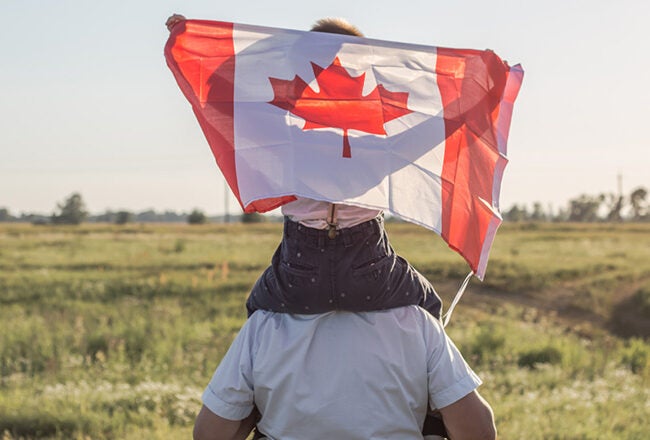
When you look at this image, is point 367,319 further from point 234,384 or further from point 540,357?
point 540,357

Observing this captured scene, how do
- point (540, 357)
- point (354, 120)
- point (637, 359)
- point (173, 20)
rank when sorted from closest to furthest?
point (354, 120) → point (173, 20) → point (540, 357) → point (637, 359)

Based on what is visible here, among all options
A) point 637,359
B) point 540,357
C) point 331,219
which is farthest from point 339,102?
point 637,359

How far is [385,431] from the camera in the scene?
7.65 ft

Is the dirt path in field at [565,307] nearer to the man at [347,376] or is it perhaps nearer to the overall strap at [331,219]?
the man at [347,376]

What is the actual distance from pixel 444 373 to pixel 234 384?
60cm

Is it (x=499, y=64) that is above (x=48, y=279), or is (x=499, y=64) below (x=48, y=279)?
above

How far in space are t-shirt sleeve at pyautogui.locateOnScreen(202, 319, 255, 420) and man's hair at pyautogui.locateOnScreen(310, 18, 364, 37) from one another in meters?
0.96

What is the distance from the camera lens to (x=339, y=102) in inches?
97.8

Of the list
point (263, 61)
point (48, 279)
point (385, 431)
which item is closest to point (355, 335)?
point (385, 431)

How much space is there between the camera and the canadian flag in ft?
7.68

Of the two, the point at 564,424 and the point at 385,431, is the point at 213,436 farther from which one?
the point at 564,424

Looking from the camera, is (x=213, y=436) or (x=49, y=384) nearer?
(x=213, y=436)

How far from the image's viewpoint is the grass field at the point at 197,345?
601 cm

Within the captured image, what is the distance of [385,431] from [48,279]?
17.2m
